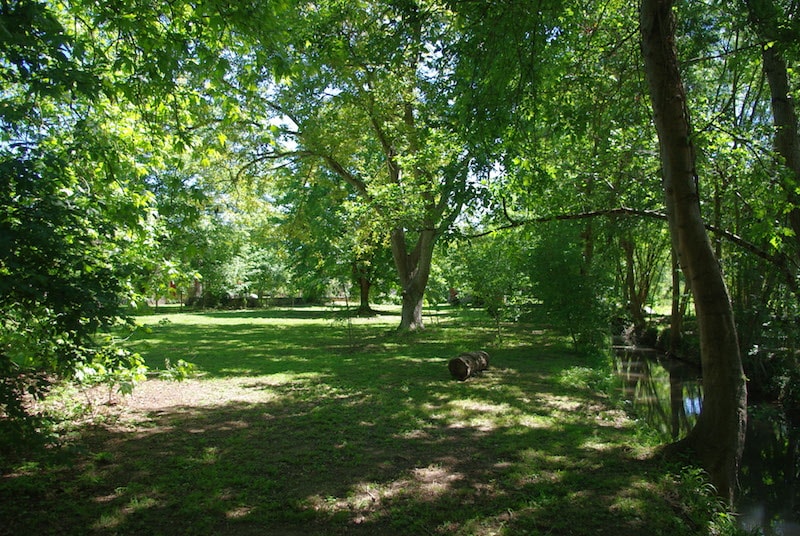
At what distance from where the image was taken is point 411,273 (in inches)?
685

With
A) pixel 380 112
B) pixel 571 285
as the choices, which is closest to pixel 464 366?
pixel 571 285

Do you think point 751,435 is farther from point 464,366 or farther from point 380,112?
point 380,112

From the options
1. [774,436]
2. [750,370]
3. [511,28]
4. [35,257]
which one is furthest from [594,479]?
[750,370]

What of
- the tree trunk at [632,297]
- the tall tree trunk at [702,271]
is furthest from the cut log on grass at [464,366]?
the tree trunk at [632,297]

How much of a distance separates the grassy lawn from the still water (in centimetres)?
130

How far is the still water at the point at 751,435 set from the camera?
5934 mm

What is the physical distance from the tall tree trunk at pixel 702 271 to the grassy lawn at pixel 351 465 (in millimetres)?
633

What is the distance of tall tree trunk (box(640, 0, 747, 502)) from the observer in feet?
16.3

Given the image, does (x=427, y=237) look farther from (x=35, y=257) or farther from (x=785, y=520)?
(x=35, y=257)

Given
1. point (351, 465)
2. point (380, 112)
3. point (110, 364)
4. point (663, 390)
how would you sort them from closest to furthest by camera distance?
point (110, 364)
point (351, 465)
point (663, 390)
point (380, 112)

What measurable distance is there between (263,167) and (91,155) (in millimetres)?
13089

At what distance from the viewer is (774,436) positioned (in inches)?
347

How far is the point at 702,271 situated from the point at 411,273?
1265cm

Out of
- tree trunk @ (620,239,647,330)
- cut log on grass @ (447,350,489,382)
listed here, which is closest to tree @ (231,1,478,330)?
cut log on grass @ (447,350,489,382)
